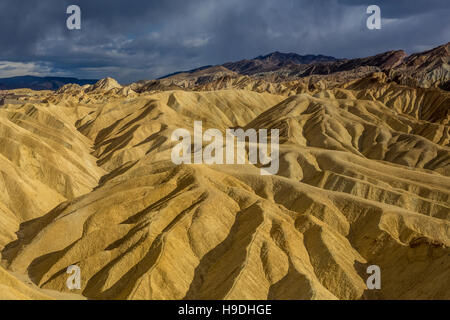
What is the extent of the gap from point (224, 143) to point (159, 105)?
171ft

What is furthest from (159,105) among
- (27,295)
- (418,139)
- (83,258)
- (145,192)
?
(27,295)

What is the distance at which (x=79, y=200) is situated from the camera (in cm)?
5609

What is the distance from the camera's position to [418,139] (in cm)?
9919

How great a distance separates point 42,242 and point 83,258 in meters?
7.06

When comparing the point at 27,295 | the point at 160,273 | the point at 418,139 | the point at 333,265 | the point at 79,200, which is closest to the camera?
the point at 27,295

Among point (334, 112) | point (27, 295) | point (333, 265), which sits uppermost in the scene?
point (334, 112)

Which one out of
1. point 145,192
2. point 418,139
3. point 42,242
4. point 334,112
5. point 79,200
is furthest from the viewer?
point 334,112

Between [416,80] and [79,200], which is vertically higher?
[416,80]

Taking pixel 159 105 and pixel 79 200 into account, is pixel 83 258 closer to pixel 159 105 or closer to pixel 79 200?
pixel 79 200
